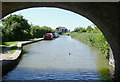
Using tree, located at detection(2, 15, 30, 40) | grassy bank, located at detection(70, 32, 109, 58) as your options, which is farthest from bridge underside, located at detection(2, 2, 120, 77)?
tree, located at detection(2, 15, 30, 40)

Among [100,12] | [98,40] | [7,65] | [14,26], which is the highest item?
[14,26]

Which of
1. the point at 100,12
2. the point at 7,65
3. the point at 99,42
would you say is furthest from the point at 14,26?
the point at 100,12

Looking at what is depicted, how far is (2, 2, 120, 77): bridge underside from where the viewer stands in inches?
254

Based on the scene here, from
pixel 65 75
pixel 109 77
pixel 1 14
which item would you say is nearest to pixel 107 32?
pixel 109 77

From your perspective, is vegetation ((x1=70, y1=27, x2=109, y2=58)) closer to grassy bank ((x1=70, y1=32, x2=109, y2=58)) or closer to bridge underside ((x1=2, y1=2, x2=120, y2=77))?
grassy bank ((x1=70, y1=32, x2=109, y2=58))

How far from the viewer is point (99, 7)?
6504mm

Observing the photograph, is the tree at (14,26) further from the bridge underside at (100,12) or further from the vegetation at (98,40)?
the bridge underside at (100,12)

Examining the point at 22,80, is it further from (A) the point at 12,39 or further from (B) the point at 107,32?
(A) the point at 12,39

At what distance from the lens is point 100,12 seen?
6773 mm

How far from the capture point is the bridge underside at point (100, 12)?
645cm

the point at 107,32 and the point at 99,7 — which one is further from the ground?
the point at 99,7

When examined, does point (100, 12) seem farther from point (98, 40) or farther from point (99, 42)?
point (99, 42)

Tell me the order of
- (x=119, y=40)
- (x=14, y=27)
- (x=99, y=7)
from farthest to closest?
1. (x=14, y=27)
2. (x=119, y=40)
3. (x=99, y=7)

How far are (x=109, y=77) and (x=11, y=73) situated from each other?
169 inches
